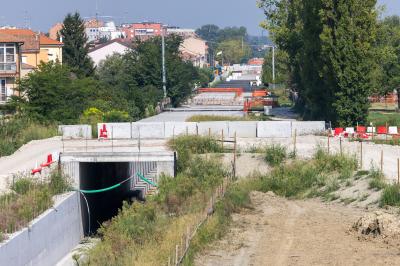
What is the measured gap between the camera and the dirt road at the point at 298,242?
79.4 ft

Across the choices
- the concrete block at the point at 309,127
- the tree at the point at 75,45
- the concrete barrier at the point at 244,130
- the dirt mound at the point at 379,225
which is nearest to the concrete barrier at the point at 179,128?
the concrete barrier at the point at 244,130

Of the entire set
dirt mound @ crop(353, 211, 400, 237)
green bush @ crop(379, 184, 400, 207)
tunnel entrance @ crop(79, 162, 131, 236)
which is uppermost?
green bush @ crop(379, 184, 400, 207)

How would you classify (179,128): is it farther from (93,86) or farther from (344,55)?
(93,86)

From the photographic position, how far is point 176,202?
3284 centimetres

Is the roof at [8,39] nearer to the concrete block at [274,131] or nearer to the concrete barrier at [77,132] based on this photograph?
the concrete barrier at [77,132]

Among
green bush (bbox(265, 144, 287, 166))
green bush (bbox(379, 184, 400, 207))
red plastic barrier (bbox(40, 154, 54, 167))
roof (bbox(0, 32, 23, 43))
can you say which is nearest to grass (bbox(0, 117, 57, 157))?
red plastic barrier (bbox(40, 154, 54, 167))

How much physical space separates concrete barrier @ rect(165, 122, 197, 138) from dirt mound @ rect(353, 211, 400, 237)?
20.0 metres

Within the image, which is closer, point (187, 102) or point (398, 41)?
point (398, 41)

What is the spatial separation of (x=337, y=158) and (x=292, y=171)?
5.93 feet

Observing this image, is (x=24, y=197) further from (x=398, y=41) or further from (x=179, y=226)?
(x=398, y=41)

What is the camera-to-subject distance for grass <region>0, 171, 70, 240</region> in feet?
95.0

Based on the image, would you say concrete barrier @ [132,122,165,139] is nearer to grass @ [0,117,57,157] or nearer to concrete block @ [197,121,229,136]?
concrete block @ [197,121,229,136]

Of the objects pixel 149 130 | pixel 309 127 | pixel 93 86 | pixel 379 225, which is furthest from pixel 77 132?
pixel 379 225

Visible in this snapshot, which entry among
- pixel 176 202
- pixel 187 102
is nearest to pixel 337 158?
pixel 176 202
